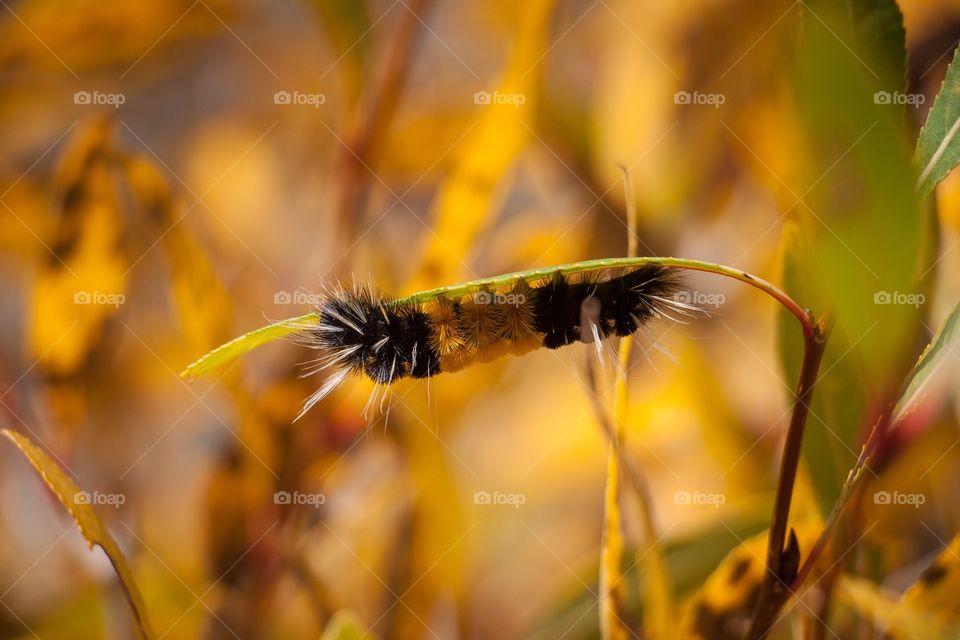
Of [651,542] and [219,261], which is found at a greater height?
[219,261]

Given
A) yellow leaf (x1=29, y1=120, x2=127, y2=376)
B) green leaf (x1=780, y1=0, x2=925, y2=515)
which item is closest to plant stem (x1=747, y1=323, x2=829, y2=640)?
green leaf (x1=780, y1=0, x2=925, y2=515)

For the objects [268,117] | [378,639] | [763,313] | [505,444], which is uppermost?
[268,117]

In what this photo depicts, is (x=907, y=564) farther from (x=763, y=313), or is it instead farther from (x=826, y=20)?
(x=826, y=20)

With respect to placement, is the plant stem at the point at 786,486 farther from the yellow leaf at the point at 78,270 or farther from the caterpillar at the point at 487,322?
the yellow leaf at the point at 78,270

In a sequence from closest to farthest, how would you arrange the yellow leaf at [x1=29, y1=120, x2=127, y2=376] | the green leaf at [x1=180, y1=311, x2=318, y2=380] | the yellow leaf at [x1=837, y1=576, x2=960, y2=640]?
the green leaf at [x1=180, y1=311, x2=318, y2=380] → the yellow leaf at [x1=837, y1=576, x2=960, y2=640] → the yellow leaf at [x1=29, y1=120, x2=127, y2=376]

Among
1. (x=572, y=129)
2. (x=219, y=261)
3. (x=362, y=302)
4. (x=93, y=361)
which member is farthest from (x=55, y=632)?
(x=572, y=129)

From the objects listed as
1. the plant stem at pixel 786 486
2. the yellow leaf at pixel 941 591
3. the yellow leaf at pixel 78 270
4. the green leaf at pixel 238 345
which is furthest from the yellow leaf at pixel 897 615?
the yellow leaf at pixel 78 270

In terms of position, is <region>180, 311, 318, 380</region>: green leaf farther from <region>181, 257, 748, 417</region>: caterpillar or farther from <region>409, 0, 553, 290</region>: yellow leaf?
<region>409, 0, 553, 290</region>: yellow leaf

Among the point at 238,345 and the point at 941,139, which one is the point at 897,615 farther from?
the point at 238,345
